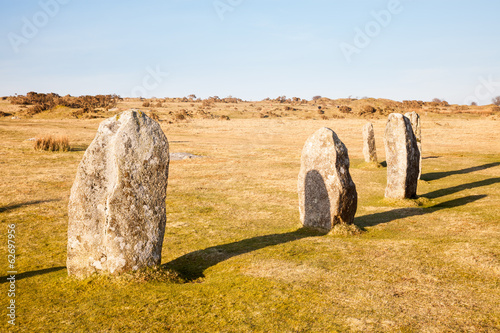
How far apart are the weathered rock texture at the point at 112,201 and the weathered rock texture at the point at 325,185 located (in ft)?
17.3

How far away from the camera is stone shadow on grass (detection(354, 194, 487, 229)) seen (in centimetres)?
1288

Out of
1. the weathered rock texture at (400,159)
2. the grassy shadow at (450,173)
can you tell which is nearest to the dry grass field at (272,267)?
the weathered rock texture at (400,159)

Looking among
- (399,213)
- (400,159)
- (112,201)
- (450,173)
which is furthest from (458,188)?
(112,201)

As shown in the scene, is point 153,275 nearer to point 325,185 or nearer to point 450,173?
point 325,185

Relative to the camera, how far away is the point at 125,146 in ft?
25.1

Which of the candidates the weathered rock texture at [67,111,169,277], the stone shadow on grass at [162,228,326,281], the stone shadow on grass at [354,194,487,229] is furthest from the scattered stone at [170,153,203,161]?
the weathered rock texture at [67,111,169,277]

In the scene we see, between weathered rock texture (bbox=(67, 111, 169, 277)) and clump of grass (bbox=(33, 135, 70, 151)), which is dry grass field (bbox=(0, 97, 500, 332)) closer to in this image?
weathered rock texture (bbox=(67, 111, 169, 277))

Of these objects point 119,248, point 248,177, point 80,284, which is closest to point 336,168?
point 119,248

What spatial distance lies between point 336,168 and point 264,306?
5592 millimetres

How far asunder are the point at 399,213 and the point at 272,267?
7313 millimetres

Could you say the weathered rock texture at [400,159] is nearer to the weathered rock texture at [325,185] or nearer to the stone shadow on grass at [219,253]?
the weathered rock texture at [325,185]

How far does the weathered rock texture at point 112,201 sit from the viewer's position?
7.66 meters

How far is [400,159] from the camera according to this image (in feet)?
52.1

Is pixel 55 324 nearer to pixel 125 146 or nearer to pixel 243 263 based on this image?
pixel 125 146
